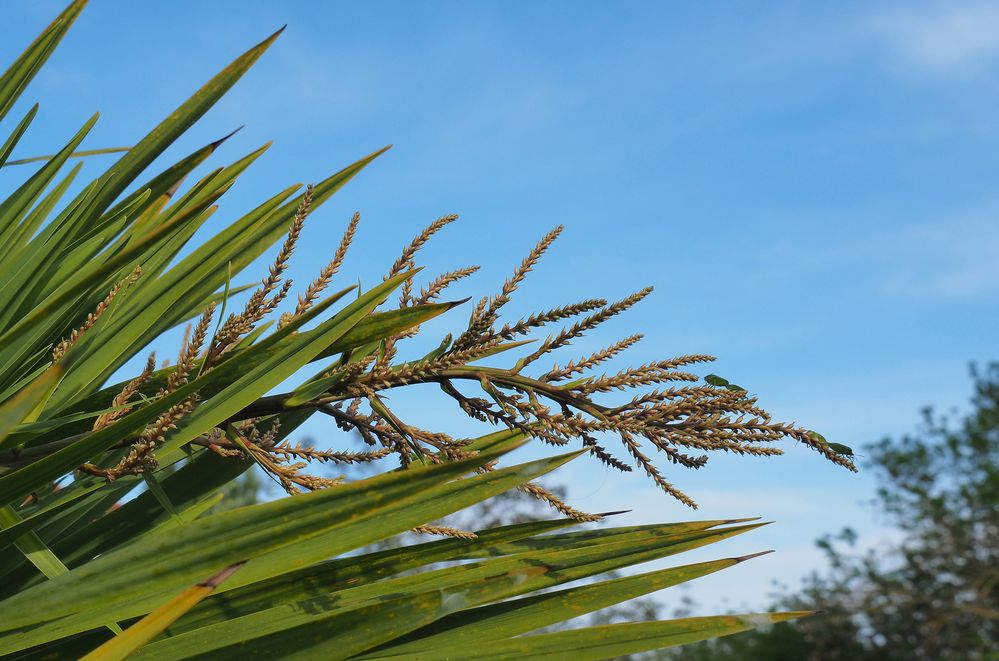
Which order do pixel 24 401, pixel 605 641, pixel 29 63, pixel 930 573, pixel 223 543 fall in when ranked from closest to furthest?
pixel 24 401, pixel 223 543, pixel 605 641, pixel 29 63, pixel 930 573

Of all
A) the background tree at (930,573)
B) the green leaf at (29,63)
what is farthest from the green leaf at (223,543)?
the background tree at (930,573)

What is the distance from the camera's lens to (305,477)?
1.30 meters

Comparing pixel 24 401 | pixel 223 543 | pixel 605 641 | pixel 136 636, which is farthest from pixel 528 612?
pixel 24 401

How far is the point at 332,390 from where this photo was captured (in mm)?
1396

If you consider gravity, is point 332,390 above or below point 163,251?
Answer: below

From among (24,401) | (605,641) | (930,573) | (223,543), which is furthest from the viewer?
(930,573)

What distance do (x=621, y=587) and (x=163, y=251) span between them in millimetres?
1184

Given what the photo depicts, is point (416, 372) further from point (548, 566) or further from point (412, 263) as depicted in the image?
point (548, 566)

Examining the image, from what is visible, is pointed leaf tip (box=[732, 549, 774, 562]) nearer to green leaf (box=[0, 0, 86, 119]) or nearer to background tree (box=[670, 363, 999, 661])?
green leaf (box=[0, 0, 86, 119])

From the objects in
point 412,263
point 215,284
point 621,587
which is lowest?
point 621,587

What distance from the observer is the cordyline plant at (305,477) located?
3.69 feet

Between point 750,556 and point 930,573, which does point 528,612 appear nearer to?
point 750,556

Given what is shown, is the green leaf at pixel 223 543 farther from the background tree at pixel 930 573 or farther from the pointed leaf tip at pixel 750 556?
the background tree at pixel 930 573

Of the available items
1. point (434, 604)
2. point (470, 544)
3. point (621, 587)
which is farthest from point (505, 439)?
point (434, 604)
